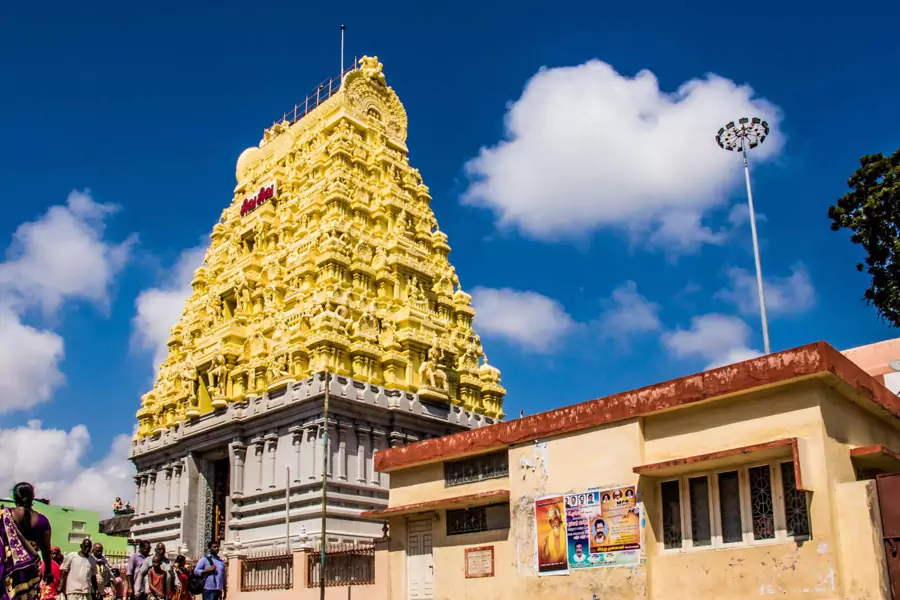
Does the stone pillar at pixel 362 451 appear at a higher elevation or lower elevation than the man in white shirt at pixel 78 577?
higher

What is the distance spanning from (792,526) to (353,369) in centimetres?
2464

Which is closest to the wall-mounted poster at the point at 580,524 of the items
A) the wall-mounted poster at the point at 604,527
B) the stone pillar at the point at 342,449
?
the wall-mounted poster at the point at 604,527

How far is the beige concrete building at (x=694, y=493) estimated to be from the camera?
1533 cm

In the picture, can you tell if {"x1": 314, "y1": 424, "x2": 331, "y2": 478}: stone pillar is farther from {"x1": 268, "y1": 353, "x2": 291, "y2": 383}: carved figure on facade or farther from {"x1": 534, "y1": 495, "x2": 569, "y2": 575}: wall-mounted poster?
{"x1": 534, "y1": 495, "x2": 569, "y2": 575}: wall-mounted poster

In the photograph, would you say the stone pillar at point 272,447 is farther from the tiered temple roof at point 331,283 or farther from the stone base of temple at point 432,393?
the stone base of temple at point 432,393

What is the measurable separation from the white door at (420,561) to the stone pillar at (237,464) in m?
17.4

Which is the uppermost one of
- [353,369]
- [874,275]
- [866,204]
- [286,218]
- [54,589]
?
[286,218]

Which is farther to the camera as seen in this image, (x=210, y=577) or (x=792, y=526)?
(x=210, y=577)

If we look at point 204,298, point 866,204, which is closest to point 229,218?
point 204,298

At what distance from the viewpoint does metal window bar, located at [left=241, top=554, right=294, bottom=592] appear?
92.9 feet

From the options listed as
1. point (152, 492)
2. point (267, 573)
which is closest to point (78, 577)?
point (267, 573)

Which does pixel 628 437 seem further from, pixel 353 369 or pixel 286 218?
pixel 286 218

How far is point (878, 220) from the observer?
3512cm

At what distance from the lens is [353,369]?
38.5 m
